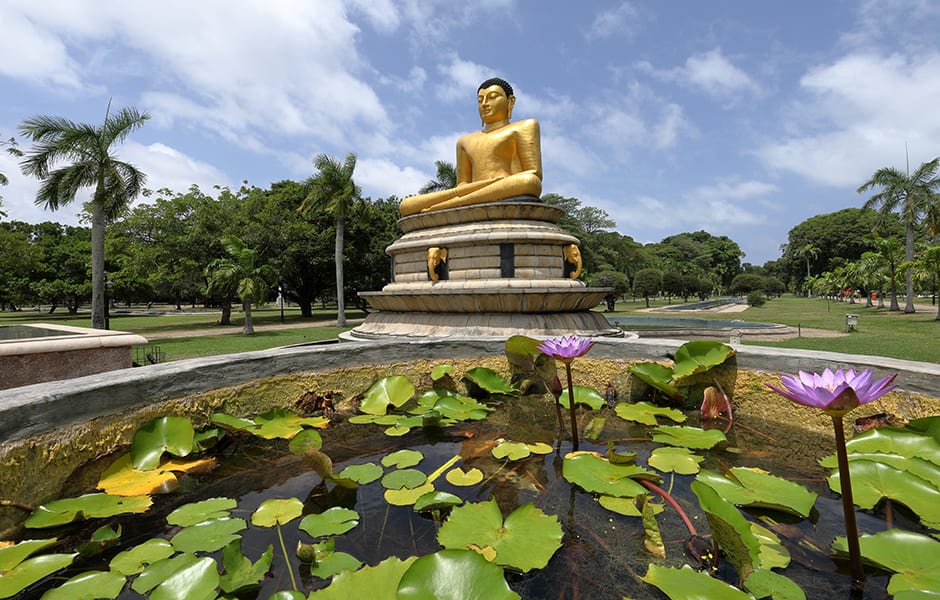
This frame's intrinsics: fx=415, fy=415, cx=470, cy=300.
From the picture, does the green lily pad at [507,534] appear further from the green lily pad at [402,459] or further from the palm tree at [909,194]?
the palm tree at [909,194]

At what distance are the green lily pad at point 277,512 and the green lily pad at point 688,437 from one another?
8.55ft

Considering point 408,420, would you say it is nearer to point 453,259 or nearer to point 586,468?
point 586,468

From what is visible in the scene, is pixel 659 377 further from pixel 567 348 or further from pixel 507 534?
pixel 507 534

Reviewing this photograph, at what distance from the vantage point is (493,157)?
11.1 meters

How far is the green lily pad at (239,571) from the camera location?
1.69 metres

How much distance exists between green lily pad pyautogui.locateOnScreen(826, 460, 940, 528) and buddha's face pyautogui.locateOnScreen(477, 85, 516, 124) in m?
10.9

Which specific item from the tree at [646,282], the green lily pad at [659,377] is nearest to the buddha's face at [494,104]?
the green lily pad at [659,377]

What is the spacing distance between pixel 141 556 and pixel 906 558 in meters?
3.31

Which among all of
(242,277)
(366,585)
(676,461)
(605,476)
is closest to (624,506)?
(605,476)

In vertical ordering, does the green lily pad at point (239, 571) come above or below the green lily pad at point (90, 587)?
above

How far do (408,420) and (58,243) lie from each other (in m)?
56.8

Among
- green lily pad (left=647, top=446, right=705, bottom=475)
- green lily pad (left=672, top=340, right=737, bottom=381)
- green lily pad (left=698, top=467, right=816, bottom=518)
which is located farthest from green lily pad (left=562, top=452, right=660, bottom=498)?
green lily pad (left=672, top=340, right=737, bottom=381)

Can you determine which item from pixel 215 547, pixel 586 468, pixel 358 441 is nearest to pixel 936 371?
pixel 586 468

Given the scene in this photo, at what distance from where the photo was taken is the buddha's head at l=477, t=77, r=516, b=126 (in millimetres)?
11188
